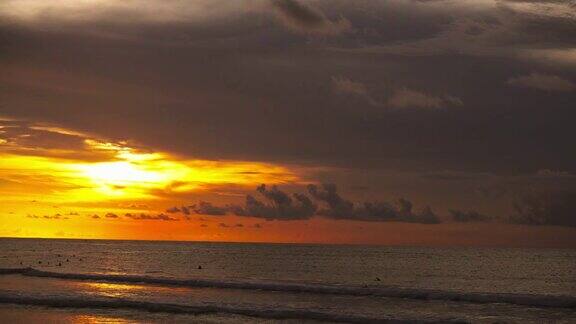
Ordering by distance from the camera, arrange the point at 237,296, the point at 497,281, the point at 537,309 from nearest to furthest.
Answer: the point at 537,309 → the point at 237,296 → the point at 497,281

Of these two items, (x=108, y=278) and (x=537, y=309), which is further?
(x=108, y=278)

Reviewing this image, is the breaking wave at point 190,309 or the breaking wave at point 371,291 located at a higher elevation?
the breaking wave at point 190,309

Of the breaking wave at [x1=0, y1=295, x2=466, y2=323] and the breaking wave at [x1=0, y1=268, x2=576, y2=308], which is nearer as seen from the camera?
the breaking wave at [x1=0, y1=295, x2=466, y2=323]

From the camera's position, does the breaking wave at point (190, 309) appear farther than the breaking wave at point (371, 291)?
No

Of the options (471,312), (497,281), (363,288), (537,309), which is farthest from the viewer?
(497,281)

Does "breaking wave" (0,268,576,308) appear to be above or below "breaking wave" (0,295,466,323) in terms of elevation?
below

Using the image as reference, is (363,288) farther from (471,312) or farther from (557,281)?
(557,281)

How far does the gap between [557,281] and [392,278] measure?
20.1 meters

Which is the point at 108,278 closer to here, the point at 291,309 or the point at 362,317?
the point at 291,309

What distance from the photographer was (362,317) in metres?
37.3

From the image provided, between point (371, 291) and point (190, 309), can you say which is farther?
point (371, 291)

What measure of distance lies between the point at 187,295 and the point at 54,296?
9.10 meters

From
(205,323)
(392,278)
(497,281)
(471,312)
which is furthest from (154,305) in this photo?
(497,281)

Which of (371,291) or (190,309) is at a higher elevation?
(190,309)
